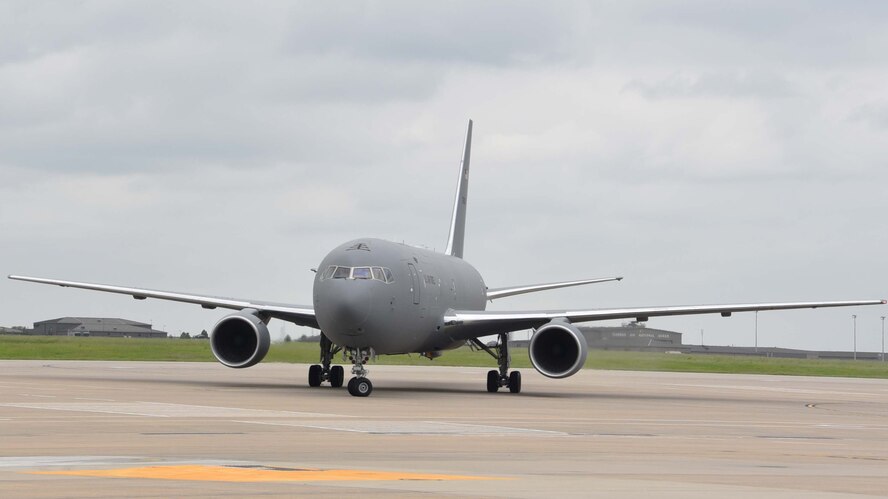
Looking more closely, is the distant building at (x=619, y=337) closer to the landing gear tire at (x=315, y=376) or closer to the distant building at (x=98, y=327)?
the landing gear tire at (x=315, y=376)

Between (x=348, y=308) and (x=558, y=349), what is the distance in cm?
708

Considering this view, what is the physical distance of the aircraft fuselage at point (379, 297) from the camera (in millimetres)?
33656

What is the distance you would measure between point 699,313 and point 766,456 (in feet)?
69.5

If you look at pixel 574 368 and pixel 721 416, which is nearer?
pixel 721 416

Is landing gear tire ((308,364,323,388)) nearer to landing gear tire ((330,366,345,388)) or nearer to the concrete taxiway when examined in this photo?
landing gear tire ((330,366,345,388))

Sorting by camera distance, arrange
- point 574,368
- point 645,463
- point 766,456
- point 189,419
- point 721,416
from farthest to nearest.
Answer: point 574,368
point 721,416
point 189,419
point 766,456
point 645,463

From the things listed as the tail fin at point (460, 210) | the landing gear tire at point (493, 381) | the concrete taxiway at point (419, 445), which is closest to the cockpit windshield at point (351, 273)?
the concrete taxiway at point (419, 445)

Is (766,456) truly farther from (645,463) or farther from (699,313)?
(699,313)

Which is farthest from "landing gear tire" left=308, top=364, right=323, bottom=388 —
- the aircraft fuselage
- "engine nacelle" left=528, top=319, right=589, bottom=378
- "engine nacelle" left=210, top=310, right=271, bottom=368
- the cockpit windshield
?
"engine nacelle" left=528, top=319, right=589, bottom=378

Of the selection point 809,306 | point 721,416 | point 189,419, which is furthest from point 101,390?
point 809,306

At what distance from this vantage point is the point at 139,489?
39.3 ft

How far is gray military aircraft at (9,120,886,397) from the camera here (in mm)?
33875

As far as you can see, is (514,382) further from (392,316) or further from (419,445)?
(419,445)

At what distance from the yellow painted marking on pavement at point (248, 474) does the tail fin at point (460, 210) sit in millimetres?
35654
